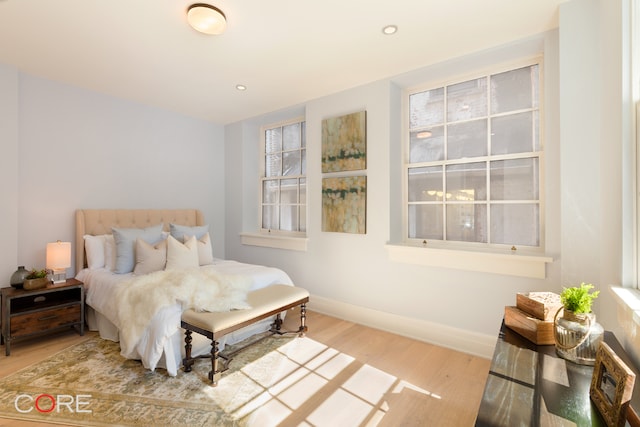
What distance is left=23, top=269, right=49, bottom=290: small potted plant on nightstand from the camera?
272cm

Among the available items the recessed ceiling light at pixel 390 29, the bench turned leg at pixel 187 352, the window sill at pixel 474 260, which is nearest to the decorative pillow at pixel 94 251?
the bench turned leg at pixel 187 352

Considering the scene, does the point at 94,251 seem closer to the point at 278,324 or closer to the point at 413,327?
the point at 278,324

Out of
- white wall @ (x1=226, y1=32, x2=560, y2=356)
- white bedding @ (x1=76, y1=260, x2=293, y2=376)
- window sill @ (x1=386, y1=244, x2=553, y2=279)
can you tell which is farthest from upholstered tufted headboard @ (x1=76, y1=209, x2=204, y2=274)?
window sill @ (x1=386, y1=244, x2=553, y2=279)

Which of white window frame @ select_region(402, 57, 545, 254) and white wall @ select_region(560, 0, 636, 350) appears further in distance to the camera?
white window frame @ select_region(402, 57, 545, 254)

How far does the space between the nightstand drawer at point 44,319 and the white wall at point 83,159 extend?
2.12 ft

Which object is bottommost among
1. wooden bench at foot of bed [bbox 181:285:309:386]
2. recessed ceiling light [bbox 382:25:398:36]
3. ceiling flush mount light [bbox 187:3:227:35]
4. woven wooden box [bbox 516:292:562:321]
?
wooden bench at foot of bed [bbox 181:285:309:386]

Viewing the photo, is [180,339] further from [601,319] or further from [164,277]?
[601,319]

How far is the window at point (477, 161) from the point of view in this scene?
252 cm

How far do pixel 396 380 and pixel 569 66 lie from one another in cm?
252

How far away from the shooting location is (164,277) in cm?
261

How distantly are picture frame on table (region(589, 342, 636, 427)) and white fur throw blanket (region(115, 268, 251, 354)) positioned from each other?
2.04 metres

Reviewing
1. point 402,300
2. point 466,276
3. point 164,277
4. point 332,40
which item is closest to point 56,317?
point 164,277

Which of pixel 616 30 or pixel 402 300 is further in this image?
pixel 402 300

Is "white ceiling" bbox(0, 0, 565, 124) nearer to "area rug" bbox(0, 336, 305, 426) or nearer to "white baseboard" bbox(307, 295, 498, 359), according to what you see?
"white baseboard" bbox(307, 295, 498, 359)
